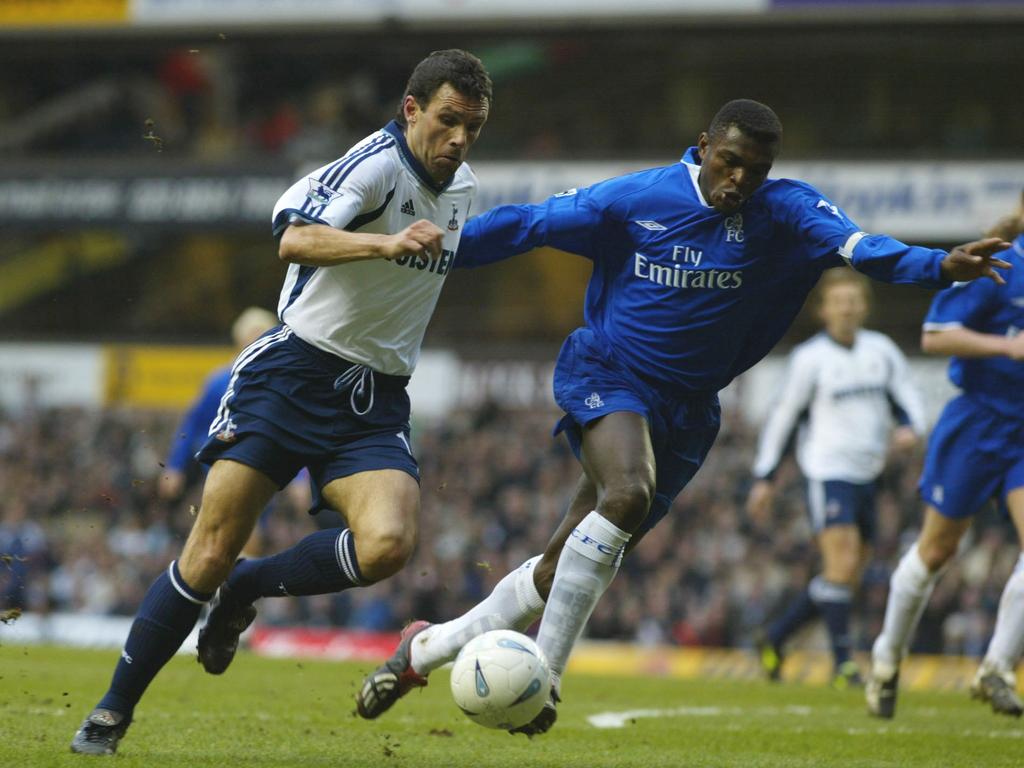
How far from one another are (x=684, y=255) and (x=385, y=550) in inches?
66.9

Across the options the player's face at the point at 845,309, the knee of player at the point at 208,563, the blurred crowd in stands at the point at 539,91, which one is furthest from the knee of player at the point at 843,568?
the blurred crowd in stands at the point at 539,91

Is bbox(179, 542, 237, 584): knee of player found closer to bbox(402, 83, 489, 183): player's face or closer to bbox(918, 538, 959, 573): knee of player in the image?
bbox(402, 83, 489, 183): player's face

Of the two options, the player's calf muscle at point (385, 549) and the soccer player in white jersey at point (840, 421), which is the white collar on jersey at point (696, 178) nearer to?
the player's calf muscle at point (385, 549)

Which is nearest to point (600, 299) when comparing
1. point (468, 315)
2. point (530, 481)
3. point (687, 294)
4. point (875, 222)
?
point (687, 294)

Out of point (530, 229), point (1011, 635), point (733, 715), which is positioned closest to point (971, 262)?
point (530, 229)

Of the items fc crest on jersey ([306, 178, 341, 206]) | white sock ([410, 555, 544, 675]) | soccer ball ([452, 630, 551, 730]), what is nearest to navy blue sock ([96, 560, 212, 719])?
white sock ([410, 555, 544, 675])

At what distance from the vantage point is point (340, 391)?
5898mm

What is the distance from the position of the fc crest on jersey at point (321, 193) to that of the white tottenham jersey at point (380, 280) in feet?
0.25

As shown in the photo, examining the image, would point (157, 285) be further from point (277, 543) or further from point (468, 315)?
point (277, 543)

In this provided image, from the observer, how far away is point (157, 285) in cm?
2592

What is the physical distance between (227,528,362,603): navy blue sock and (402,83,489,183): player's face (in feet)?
4.83

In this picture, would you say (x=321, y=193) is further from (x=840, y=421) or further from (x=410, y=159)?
(x=840, y=421)

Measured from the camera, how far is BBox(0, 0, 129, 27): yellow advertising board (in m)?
24.3

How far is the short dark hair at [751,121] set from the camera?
586 centimetres
